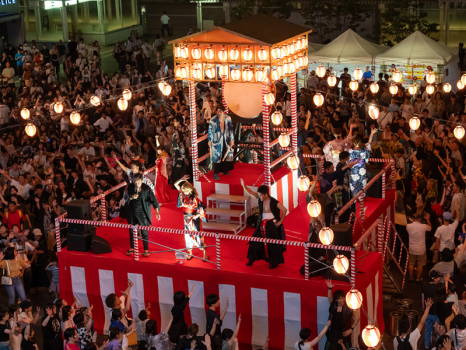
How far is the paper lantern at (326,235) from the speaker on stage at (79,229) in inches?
169

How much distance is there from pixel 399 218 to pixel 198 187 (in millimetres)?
4323

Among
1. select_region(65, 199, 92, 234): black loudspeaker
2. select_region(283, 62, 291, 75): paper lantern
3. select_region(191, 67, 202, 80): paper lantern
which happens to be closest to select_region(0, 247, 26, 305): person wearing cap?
select_region(65, 199, 92, 234): black loudspeaker

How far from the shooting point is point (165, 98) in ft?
78.4

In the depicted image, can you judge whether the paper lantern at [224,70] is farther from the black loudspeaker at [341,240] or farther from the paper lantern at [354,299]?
the paper lantern at [354,299]

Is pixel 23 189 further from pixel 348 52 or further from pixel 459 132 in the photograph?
pixel 348 52

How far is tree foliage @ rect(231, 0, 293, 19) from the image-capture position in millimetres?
31741

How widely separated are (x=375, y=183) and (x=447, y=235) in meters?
2.05

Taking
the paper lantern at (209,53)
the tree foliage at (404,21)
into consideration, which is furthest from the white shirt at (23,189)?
the tree foliage at (404,21)

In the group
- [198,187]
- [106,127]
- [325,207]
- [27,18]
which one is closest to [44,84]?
[106,127]

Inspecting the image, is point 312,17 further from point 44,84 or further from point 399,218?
point 399,218

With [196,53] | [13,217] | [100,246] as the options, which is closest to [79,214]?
[100,246]

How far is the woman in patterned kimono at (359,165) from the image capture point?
1344 centimetres

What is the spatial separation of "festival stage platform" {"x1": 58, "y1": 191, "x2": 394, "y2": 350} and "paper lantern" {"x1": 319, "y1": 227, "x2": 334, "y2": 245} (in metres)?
0.70

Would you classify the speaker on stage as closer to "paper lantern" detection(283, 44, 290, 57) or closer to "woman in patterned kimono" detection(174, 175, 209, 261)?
"woman in patterned kimono" detection(174, 175, 209, 261)
